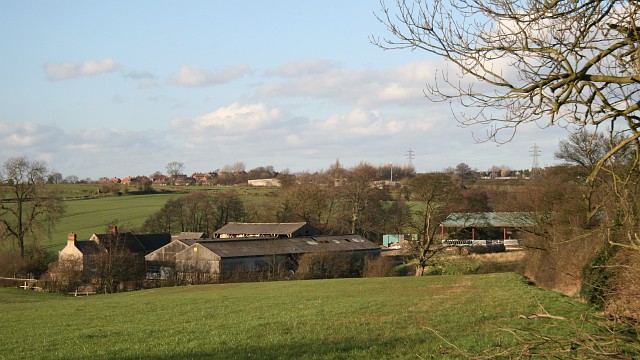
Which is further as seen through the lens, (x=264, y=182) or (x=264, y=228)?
(x=264, y=182)

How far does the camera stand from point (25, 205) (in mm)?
61500

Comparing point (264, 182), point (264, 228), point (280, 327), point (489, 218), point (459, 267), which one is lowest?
point (459, 267)

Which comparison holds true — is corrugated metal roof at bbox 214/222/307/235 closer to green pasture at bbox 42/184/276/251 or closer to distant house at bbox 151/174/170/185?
→ green pasture at bbox 42/184/276/251

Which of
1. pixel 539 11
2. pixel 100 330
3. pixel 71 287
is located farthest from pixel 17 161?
pixel 539 11

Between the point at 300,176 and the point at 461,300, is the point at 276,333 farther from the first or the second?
the point at 300,176

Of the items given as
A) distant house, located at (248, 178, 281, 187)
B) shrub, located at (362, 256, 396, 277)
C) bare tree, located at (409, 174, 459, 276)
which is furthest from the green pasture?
bare tree, located at (409, 174, 459, 276)

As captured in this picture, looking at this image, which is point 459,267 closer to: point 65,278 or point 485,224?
point 485,224

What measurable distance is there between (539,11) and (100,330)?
1847 centimetres

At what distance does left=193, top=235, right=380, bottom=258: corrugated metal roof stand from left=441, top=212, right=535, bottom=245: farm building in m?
9.47

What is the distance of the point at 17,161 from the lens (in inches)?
2462

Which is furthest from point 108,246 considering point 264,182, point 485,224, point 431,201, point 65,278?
point 264,182

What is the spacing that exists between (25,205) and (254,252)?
72.6 feet

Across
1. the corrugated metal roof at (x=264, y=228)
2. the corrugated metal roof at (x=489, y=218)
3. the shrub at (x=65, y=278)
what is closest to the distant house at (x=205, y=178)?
the corrugated metal roof at (x=264, y=228)

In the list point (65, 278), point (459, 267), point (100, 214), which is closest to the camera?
point (65, 278)
